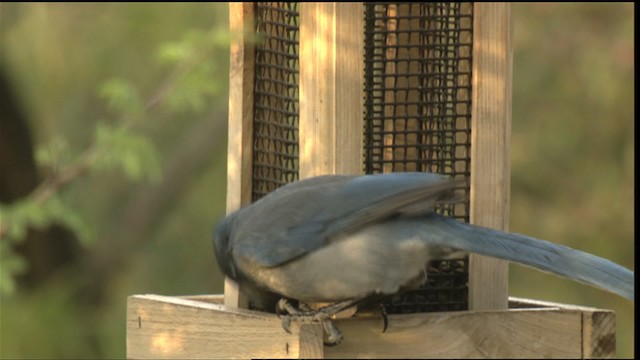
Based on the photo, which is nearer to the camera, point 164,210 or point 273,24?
point 273,24

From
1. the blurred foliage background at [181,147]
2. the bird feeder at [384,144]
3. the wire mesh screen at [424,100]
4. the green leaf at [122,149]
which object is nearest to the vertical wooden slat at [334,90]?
the bird feeder at [384,144]

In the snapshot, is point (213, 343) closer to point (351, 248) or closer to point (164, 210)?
point (351, 248)

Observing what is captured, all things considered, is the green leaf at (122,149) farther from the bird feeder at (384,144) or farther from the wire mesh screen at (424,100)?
the wire mesh screen at (424,100)

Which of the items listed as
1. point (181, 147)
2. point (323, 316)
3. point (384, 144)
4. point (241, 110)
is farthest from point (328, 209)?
point (181, 147)

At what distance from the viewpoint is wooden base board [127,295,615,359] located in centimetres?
383

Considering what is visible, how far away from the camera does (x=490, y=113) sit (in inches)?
168

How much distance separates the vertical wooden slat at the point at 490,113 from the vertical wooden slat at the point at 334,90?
413 mm

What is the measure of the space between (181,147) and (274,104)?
5.45m

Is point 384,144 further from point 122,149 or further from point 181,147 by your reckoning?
point 181,147

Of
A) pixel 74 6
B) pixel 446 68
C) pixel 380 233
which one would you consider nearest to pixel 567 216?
pixel 74 6

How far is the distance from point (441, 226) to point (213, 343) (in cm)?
77

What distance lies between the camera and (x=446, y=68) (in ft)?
14.8

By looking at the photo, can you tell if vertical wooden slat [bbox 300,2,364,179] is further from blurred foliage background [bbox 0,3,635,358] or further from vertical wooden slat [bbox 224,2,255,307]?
blurred foliage background [bbox 0,3,635,358]

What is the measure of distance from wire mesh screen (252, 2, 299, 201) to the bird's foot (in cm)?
71
